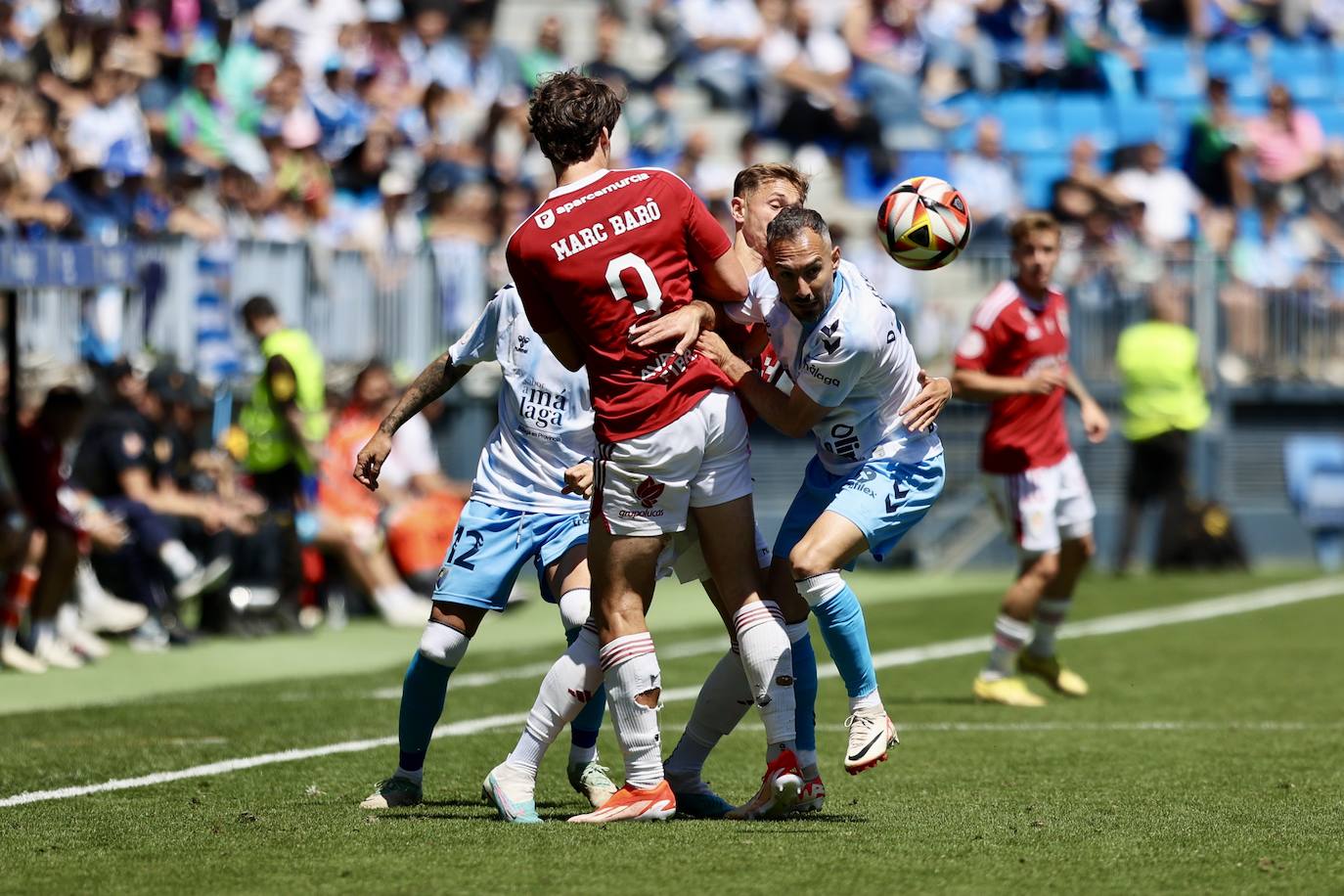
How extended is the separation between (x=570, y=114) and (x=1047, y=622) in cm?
534

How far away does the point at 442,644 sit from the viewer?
7.00 meters

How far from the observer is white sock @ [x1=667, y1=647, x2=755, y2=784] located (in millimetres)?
7055

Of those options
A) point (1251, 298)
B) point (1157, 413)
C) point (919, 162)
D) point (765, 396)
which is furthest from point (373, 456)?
point (919, 162)

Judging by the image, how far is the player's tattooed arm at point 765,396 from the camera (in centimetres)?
654

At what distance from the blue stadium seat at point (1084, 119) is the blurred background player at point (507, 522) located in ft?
53.9

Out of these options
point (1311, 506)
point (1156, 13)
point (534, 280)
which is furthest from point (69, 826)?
point (1156, 13)

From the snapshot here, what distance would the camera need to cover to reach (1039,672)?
10.8 metres

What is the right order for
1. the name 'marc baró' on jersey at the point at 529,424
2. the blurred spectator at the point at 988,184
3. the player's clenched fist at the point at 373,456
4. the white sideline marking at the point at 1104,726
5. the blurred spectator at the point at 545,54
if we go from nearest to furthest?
the player's clenched fist at the point at 373,456
the name 'marc baró' on jersey at the point at 529,424
the white sideline marking at the point at 1104,726
the blurred spectator at the point at 988,184
the blurred spectator at the point at 545,54

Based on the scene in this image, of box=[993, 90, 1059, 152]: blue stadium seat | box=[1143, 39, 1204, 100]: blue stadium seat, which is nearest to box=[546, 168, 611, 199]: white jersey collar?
box=[993, 90, 1059, 152]: blue stadium seat

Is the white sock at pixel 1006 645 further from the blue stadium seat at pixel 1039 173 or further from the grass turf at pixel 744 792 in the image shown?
the blue stadium seat at pixel 1039 173

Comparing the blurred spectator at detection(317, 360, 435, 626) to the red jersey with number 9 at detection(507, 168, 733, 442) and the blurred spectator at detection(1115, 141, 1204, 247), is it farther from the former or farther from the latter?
the blurred spectator at detection(1115, 141, 1204, 247)

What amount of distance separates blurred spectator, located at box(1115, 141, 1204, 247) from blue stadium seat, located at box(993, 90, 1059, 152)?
1.19 metres

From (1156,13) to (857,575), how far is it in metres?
9.47

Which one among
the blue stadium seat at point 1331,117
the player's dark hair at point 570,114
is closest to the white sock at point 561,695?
the player's dark hair at point 570,114
